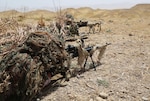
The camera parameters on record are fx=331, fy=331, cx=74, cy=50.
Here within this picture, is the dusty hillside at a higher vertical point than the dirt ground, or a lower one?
lower

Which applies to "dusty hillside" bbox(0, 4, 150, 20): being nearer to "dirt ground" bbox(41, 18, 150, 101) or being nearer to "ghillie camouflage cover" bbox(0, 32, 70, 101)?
"dirt ground" bbox(41, 18, 150, 101)

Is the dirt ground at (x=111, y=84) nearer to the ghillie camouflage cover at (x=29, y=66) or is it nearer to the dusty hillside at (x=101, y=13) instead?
the ghillie camouflage cover at (x=29, y=66)

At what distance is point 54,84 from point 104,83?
2.94ft

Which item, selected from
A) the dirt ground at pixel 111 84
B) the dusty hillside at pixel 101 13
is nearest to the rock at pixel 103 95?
the dirt ground at pixel 111 84

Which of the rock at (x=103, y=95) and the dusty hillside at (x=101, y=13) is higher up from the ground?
the rock at (x=103, y=95)

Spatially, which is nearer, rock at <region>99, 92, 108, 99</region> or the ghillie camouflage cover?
the ghillie camouflage cover

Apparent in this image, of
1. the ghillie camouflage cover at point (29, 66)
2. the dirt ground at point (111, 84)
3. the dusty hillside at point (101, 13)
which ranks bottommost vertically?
the dusty hillside at point (101, 13)

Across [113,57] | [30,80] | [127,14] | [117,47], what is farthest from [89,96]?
[127,14]

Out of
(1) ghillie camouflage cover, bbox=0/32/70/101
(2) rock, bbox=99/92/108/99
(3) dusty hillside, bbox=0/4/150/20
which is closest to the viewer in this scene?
(1) ghillie camouflage cover, bbox=0/32/70/101

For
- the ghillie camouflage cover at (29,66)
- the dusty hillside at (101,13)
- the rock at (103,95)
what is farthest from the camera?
the dusty hillside at (101,13)

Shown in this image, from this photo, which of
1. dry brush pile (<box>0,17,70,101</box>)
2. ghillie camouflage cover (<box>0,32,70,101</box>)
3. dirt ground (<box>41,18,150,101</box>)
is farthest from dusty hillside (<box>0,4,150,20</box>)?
ghillie camouflage cover (<box>0,32,70,101</box>)

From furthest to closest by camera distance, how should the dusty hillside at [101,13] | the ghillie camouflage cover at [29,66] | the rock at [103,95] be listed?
the dusty hillside at [101,13], the rock at [103,95], the ghillie camouflage cover at [29,66]

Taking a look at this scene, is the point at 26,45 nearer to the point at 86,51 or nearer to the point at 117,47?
the point at 86,51

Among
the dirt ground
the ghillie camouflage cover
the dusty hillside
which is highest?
the ghillie camouflage cover
